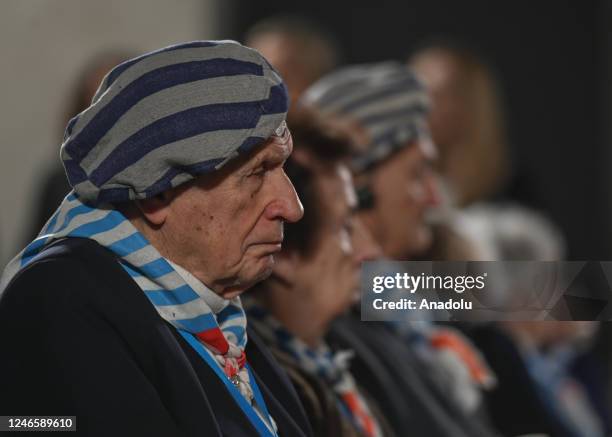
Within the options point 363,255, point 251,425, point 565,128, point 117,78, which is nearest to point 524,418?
point 363,255

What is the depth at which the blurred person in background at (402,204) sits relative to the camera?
8.60ft

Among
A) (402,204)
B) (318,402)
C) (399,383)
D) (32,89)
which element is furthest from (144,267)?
(32,89)

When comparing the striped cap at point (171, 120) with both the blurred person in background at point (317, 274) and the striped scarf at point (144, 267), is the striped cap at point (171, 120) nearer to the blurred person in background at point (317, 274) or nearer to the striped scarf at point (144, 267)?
the striped scarf at point (144, 267)

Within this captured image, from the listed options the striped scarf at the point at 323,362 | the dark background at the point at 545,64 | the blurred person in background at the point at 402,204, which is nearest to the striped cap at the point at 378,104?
the blurred person in background at the point at 402,204

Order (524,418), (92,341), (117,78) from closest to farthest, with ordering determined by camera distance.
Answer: (92,341), (117,78), (524,418)

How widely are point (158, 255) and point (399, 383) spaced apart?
1091 mm

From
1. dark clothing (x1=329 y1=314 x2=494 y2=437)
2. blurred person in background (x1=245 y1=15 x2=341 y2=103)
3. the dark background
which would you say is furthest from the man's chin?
the dark background

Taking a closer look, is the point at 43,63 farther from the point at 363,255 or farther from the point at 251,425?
the point at 251,425

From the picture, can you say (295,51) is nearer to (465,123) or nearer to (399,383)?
(465,123)

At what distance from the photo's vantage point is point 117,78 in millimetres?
1576

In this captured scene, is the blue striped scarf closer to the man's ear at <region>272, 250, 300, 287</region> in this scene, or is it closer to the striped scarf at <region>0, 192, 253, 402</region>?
the striped scarf at <region>0, 192, 253, 402</region>

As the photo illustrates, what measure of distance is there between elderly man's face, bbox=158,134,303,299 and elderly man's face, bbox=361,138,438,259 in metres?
1.12

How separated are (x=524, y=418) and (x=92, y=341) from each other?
69.9 inches

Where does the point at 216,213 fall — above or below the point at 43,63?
above
